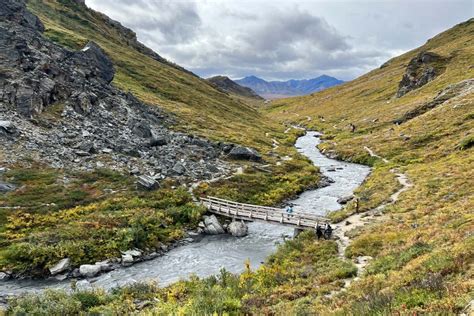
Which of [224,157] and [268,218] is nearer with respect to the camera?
[268,218]

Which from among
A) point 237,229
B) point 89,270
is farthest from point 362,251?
point 89,270

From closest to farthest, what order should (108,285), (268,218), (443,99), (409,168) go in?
(108,285) < (268,218) < (409,168) < (443,99)

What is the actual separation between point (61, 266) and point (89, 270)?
2354mm

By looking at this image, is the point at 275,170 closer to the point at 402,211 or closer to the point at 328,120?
the point at 402,211

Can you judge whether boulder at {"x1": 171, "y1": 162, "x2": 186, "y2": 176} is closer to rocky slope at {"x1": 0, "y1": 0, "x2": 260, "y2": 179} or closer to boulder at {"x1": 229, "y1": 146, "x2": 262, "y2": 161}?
rocky slope at {"x1": 0, "y1": 0, "x2": 260, "y2": 179}

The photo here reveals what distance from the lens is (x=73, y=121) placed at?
58.9m

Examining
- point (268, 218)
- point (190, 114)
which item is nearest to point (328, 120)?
point (190, 114)

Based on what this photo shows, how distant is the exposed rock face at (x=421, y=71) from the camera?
424ft

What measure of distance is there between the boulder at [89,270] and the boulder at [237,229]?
1437cm

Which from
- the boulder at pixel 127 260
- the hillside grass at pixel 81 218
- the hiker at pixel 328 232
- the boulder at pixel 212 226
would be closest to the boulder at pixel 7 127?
the hillside grass at pixel 81 218

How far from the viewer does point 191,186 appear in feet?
168

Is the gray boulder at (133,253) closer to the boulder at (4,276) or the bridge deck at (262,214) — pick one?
the boulder at (4,276)

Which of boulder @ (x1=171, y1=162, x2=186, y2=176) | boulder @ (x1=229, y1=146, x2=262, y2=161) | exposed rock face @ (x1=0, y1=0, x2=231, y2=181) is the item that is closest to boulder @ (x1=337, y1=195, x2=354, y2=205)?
exposed rock face @ (x1=0, y1=0, x2=231, y2=181)

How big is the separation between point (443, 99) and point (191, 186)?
71430 mm
